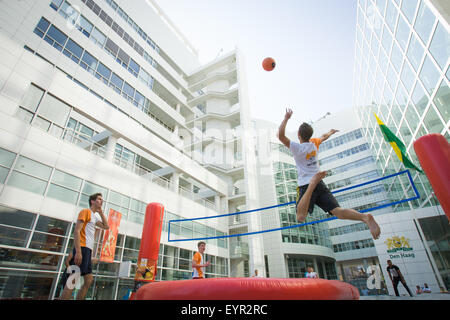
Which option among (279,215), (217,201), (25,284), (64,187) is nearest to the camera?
(25,284)

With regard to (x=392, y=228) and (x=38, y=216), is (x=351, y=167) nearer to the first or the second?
(x=392, y=228)

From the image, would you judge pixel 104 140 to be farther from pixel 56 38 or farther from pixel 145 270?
pixel 145 270

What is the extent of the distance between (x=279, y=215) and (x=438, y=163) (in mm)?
24899

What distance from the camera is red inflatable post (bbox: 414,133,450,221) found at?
4.79m

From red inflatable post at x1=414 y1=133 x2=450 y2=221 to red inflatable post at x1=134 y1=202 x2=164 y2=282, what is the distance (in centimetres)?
708

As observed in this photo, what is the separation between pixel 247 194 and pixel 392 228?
1094cm

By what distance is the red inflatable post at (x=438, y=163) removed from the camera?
15.7ft

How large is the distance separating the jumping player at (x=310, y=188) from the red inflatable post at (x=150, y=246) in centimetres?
520

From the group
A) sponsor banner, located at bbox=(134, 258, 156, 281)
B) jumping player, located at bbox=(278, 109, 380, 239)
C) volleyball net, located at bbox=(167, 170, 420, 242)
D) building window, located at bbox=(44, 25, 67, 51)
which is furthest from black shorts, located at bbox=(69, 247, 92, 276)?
building window, located at bbox=(44, 25, 67, 51)

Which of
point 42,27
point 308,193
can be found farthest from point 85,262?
point 42,27

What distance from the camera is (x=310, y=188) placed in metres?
3.19

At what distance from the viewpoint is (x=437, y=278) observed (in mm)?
13766

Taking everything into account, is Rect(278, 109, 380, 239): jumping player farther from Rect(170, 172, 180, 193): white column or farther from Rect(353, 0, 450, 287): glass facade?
Rect(170, 172, 180, 193): white column
